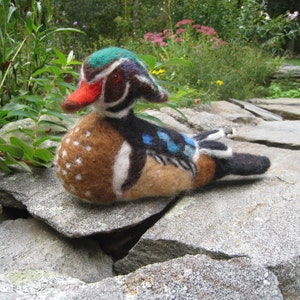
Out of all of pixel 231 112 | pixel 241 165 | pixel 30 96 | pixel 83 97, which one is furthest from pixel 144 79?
pixel 231 112

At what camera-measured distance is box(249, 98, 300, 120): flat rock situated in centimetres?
369

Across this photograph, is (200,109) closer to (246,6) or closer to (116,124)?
(116,124)

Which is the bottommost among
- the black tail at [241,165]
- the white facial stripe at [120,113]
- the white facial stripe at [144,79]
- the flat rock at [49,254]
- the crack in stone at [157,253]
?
the flat rock at [49,254]

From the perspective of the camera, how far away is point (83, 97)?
116 cm

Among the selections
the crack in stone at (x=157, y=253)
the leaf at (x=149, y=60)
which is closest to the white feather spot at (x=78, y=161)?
the crack in stone at (x=157, y=253)

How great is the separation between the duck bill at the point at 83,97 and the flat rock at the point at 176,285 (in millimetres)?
468

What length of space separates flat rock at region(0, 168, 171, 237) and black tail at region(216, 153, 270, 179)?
0.22 meters

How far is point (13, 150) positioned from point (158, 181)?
2.00 ft

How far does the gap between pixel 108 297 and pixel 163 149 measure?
21.6 inches

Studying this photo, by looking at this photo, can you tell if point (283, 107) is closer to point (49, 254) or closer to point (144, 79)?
point (144, 79)

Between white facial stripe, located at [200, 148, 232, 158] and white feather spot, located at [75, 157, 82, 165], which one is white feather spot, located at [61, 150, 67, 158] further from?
white facial stripe, located at [200, 148, 232, 158]

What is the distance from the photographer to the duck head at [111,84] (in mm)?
1167

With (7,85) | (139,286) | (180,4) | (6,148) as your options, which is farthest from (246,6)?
(139,286)

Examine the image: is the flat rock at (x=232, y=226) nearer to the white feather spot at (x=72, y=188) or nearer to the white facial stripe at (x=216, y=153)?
the white facial stripe at (x=216, y=153)
